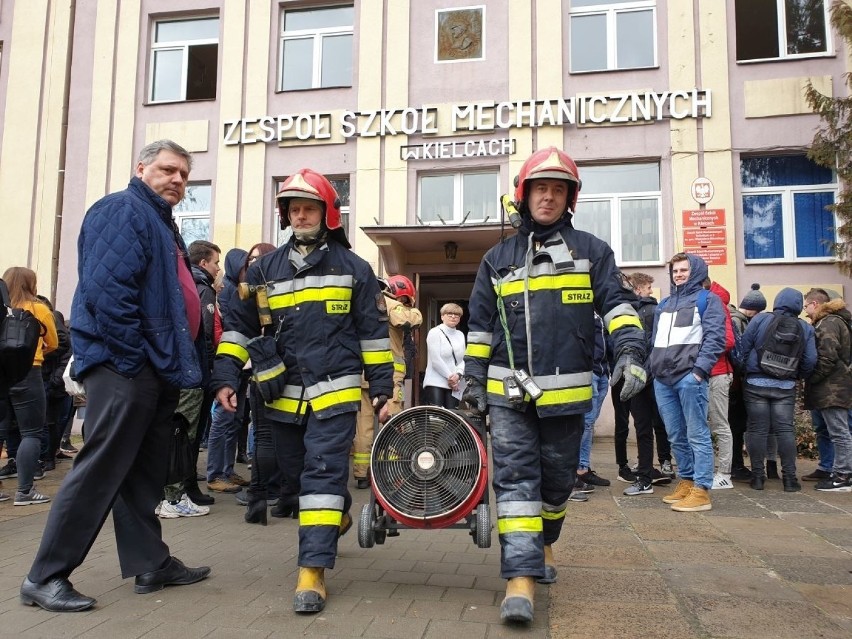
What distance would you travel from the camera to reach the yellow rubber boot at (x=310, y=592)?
3.07 m

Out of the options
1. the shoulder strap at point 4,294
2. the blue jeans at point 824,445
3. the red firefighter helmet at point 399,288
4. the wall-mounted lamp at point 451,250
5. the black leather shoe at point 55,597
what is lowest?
the black leather shoe at point 55,597

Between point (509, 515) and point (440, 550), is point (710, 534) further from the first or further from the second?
point (509, 515)

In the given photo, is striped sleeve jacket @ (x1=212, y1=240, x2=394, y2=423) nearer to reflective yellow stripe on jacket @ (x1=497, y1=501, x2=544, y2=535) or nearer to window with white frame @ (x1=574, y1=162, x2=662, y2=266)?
reflective yellow stripe on jacket @ (x1=497, y1=501, x2=544, y2=535)

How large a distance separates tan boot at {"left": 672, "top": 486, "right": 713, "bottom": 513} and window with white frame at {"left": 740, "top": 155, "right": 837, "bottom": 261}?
6.74 m

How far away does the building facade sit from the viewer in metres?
11.2

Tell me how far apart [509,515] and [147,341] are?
1.91 m

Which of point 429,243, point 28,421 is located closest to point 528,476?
point 28,421

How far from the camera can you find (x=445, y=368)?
26.0ft

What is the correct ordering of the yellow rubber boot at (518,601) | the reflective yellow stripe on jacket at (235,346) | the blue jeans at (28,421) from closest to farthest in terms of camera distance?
the yellow rubber boot at (518,601) < the reflective yellow stripe on jacket at (235,346) < the blue jeans at (28,421)

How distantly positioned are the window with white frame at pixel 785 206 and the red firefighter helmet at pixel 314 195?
31.0ft

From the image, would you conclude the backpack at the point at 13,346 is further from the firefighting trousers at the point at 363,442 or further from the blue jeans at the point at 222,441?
the firefighting trousers at the point at 363,442

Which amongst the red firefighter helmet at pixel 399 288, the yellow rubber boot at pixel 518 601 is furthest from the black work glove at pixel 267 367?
the red firefighter helmet at pixel 399 288

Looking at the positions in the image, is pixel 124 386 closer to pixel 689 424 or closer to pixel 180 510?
pixel 180 510

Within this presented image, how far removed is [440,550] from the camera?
4297 millimetres
